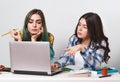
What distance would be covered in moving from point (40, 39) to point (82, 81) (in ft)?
2.03

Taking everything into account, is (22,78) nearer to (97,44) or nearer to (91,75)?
(91,75)

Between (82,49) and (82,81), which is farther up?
(82,49)

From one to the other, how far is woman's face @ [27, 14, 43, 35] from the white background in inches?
24.3

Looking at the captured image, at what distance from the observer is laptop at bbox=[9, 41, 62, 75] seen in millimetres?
2004

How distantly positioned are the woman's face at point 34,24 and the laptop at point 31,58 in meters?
0.36

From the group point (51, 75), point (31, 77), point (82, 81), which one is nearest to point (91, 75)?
point (82, 81)

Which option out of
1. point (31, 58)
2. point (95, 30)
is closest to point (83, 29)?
point (95, 30)

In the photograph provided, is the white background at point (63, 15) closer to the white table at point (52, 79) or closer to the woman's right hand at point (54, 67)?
the woman's right hand at point (54, 67)

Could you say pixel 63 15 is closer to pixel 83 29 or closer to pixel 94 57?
pixel 83 29

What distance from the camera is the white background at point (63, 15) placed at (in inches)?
117

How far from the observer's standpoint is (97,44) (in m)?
2.35

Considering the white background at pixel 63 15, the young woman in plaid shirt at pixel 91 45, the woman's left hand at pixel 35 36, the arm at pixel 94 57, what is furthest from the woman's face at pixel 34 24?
the white background at pixel 63 15

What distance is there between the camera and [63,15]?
9.88 ft

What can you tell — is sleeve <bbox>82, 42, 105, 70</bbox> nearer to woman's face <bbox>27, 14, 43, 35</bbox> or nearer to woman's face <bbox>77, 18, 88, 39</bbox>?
woman's face <bbox>77, 18, 88, 39</bbox>
